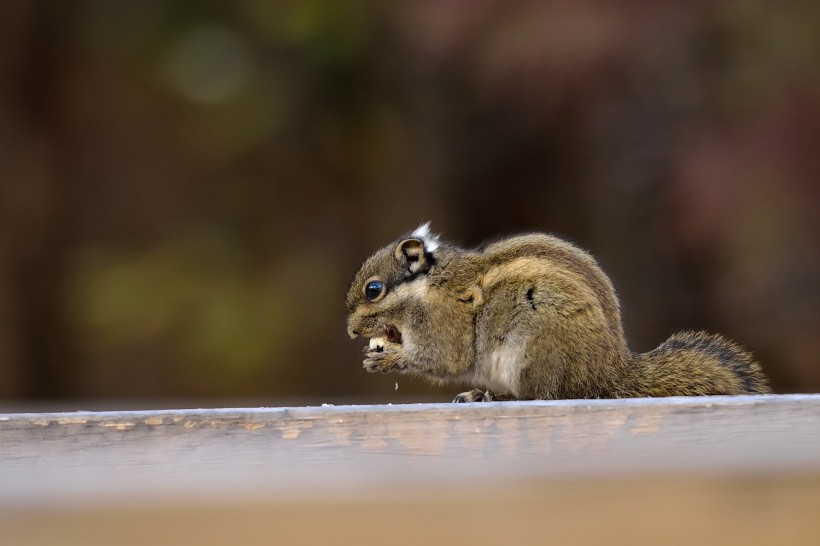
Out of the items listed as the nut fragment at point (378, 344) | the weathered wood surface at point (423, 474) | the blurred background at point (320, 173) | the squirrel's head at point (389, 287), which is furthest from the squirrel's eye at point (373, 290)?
the blurred background at point (320, 173)

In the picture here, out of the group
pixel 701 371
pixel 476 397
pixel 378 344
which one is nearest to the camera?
pixel 701 371

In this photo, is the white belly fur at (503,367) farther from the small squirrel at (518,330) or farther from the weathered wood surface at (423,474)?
the weathered wood surface at (423,474)

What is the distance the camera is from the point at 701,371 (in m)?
2.63

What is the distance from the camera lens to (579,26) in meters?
5.32

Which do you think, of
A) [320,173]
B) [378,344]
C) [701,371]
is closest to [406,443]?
[701,371]

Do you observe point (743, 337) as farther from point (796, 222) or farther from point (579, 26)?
point (579, 26)

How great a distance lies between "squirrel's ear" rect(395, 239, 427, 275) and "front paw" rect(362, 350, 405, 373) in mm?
228

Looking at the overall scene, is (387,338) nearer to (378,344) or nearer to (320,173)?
(378,344)

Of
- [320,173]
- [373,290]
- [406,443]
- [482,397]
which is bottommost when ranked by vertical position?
[482,397]

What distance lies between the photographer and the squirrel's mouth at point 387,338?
3021 mm

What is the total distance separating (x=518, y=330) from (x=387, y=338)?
528 millimetres

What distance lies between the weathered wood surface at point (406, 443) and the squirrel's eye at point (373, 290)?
113 centimetres

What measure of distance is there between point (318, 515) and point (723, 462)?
631mm

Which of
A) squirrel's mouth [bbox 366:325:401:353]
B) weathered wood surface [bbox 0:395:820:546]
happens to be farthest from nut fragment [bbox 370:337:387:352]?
weathered wood surface [bbox 0:395:820:546]
